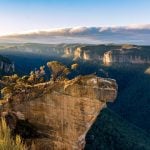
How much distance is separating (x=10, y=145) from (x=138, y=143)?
316 ft

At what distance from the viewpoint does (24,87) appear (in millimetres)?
26391

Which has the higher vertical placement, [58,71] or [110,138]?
[58,71]

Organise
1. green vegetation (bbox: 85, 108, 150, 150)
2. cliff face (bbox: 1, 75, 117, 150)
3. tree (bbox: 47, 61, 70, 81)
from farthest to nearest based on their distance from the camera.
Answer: green vegetation (bbox: 85, 108, 150, 150), tree (bbox: 47, 61, 70, 81), cliff face (bbox: 1, 75, 117, 150)

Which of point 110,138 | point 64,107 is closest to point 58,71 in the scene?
point 64,107

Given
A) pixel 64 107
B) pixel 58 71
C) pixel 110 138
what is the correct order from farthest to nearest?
pixel 110 138 < pixel 58 71 < pixel 64 107

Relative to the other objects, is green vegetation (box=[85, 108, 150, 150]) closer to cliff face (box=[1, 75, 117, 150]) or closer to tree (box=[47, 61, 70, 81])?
tree (box=[47, 61, 70, 81])

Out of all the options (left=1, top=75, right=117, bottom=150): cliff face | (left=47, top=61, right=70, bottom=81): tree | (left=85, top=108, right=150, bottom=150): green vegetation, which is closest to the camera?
(left=1, top=75, right=117, bottom=150): cliff face

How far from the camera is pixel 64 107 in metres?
24.4

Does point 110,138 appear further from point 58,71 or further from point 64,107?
point 64,107

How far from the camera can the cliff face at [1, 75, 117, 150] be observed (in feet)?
77.3

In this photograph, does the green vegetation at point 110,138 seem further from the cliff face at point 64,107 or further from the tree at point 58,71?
the cliff face at point 64,107

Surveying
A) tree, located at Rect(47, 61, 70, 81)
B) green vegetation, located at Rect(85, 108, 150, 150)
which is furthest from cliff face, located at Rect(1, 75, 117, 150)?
green vegetation, located at Rect(85, 108, 150, 150)

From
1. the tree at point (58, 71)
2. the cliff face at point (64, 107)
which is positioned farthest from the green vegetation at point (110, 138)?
the cliff face at point (64, 107)

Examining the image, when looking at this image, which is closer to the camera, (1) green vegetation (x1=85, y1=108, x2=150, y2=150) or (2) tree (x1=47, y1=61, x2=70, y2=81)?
(2) tree (x1=47, y1=61, x2=70, y2=81)
